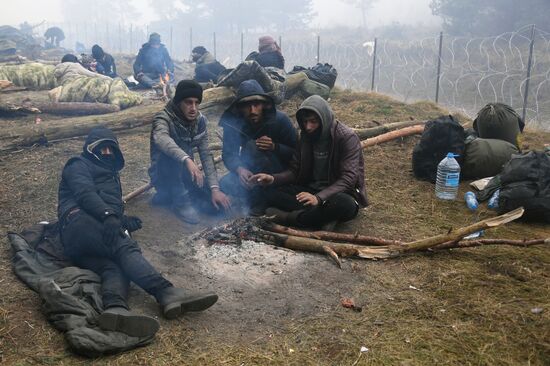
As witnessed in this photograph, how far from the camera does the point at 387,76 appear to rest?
23.6 meters

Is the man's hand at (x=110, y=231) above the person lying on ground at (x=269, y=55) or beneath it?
beneath

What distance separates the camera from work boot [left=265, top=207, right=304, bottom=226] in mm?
4640

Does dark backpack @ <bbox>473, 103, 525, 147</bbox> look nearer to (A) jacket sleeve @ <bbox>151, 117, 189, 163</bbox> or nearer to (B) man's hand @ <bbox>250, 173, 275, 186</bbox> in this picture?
(B) man's hand @ <bbox>250, 173, 275, 186</bbox>

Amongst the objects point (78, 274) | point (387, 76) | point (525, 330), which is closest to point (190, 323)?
point (78, 274)

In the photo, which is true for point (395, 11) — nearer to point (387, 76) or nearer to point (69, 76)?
point (387, 76)

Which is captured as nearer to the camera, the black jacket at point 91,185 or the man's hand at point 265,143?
the black jacket at point 91,185

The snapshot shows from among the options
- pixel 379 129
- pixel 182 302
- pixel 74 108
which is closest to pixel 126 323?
pixel 182 302

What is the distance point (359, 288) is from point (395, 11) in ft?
205

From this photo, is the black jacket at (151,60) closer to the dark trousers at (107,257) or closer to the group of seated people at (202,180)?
the group of seated people at (202,180)

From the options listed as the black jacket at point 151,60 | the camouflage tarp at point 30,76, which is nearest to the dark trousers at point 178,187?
the camouflage tarp at point 30,76

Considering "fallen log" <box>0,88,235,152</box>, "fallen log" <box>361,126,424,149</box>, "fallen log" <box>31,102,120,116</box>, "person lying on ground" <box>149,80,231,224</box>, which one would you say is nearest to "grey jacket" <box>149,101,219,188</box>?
"person lying on ground" <box>149,80,231,224</box>

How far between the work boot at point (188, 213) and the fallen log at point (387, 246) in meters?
1.22

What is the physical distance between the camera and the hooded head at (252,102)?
4.68 meters

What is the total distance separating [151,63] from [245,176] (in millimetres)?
10503
